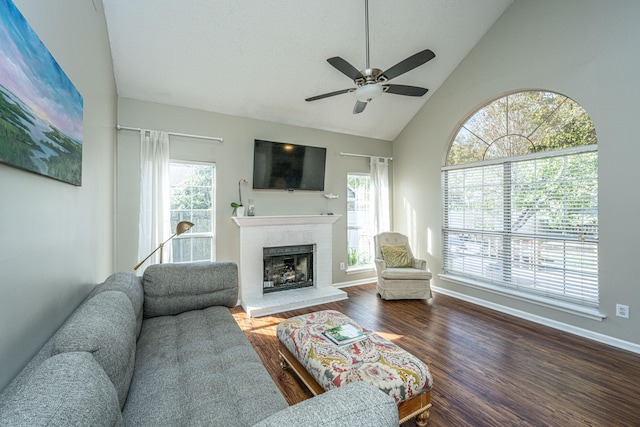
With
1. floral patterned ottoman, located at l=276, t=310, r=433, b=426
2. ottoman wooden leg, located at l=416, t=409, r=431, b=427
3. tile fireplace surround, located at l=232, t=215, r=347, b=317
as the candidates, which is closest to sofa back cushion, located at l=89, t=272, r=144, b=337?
floral patterned ottoman, located at l=276, t=310, r=433, b=426

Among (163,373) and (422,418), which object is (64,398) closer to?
(163,373)

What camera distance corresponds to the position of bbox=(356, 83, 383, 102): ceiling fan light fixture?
2.38 metres

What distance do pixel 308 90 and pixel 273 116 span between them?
683 mm

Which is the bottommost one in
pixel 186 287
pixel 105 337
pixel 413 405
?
pixel 413 405

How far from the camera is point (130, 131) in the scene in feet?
11.3

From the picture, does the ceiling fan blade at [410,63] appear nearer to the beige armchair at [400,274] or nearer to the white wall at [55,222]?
the white wall at [55,222]

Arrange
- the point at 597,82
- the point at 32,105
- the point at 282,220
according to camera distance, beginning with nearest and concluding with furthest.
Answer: the point at 32,105 → the point at 597,82 → the point at 282,220

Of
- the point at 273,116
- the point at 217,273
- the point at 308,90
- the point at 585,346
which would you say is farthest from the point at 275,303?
the point at 585,346

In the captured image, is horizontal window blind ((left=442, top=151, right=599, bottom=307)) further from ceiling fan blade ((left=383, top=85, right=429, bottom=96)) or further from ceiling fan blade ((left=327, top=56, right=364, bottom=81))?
ceiling fan blade ((left=327, top=56, right=364, bottom=81))

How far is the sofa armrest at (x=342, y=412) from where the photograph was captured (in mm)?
786

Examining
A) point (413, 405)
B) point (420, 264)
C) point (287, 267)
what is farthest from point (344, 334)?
point (420, 264)

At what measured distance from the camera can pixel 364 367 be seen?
5.56 ft

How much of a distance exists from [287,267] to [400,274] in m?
1.75

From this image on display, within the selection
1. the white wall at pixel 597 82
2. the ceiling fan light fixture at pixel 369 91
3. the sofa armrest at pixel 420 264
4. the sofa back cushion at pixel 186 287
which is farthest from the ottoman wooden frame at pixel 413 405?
the sofa armrest at pixel 420 264
